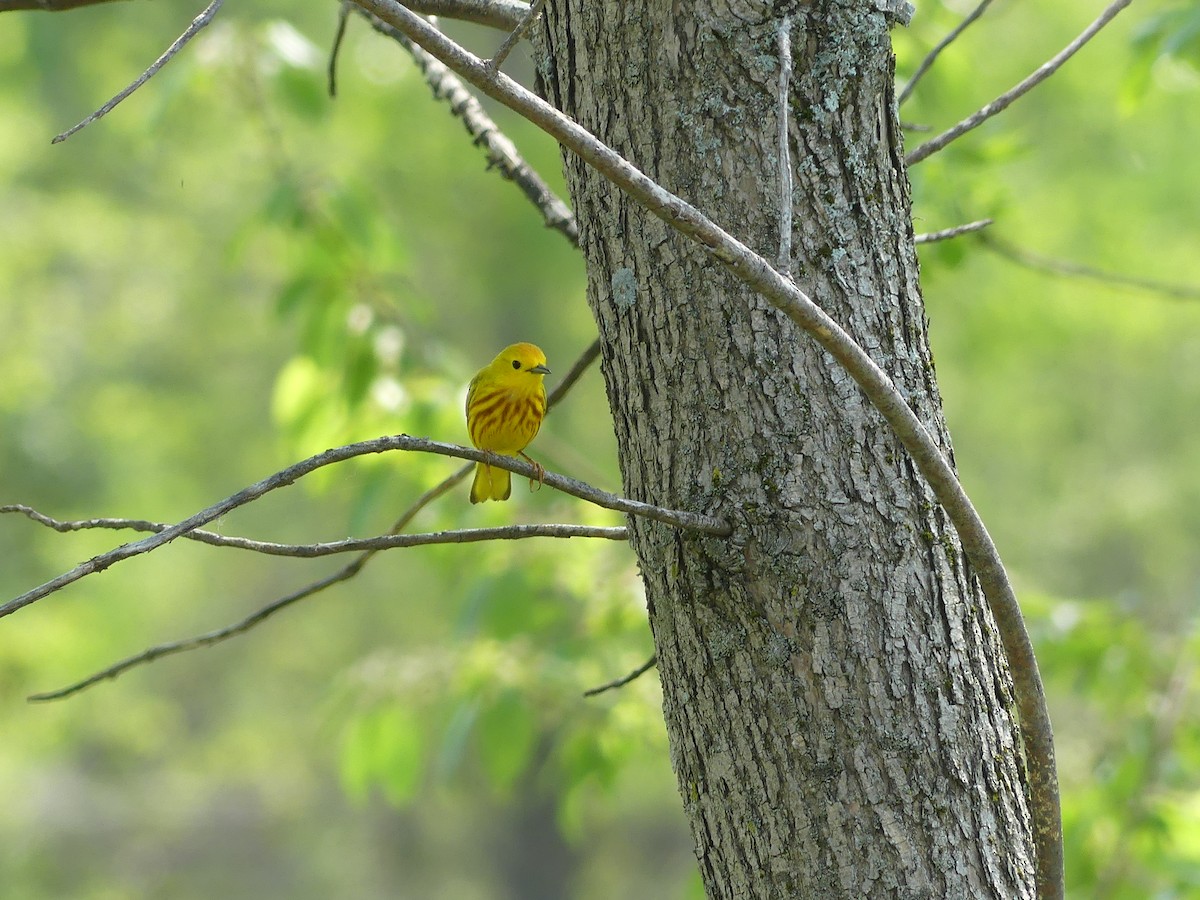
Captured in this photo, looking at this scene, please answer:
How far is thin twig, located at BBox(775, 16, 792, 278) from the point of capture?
1269 millimetres

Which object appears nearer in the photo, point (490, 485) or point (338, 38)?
point (338, 38)

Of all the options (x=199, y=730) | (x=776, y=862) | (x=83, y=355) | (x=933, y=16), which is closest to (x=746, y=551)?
(x=776, y=862)

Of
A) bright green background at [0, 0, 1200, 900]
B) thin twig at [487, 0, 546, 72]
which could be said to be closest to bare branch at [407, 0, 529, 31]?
thin twig at [487, 0, 546, 72]

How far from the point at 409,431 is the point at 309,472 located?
7.15 feet

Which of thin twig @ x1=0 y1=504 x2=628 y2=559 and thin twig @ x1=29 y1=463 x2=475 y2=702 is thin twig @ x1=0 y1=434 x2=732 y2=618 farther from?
thin twig @ x1=29 y1=463 x2=475 y2=702

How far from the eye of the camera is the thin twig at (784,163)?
1.27m

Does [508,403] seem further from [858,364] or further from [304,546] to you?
[858,364]

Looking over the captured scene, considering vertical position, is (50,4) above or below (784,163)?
above

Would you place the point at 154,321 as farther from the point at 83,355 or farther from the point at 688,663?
the point at 688,663

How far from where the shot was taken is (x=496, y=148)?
207cm

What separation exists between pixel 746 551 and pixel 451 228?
1171 centimetres

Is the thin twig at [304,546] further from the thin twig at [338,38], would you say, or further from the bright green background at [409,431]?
the bright green background at [409,431]

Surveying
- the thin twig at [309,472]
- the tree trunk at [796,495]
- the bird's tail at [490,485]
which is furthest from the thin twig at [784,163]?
the bird's tail at [490,485]

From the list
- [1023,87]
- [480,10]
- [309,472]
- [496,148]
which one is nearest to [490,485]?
[496,148]
